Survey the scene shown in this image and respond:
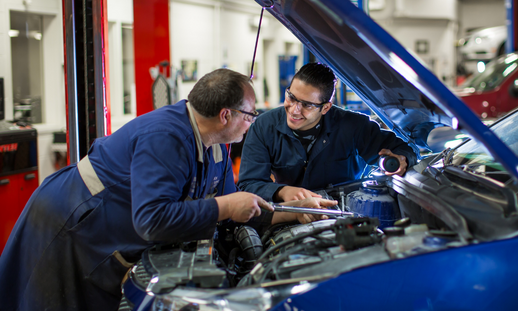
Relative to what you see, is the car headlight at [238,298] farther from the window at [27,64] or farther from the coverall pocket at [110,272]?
the window at [27,64]

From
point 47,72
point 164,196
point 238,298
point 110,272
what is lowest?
point 110,272

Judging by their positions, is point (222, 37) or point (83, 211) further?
point (222, 37)

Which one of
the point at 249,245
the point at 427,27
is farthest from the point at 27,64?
the point at 427,27

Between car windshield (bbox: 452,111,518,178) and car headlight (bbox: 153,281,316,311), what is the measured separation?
1.03m

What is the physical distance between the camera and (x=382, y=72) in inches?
70.2

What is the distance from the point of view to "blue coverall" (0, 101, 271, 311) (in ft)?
5.36

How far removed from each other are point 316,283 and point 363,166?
1.75 meters

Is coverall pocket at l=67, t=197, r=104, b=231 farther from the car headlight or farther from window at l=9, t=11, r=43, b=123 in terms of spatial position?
window at l=9, t=11, r=43, b=123

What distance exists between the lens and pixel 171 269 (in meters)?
1.40

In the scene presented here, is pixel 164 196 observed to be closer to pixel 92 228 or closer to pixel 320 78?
pixel 92 228

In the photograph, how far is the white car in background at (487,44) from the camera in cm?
1115

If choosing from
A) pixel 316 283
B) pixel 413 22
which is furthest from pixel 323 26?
pixel 413 22

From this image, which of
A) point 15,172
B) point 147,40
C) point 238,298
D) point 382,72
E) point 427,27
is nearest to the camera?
point 238,298

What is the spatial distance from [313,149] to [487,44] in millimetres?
10971
